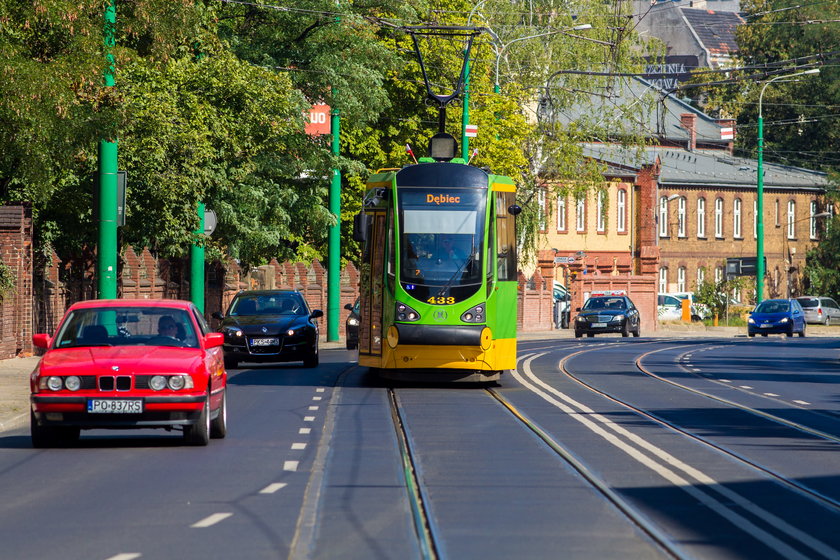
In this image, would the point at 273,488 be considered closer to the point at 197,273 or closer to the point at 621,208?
the point at 197,273

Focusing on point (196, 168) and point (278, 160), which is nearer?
point (196, 168)

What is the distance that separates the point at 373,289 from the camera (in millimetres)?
25109

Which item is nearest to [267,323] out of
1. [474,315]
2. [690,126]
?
[474,315]

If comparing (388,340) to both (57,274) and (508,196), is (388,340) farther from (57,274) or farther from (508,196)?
(57,274)

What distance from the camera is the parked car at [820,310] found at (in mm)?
82875

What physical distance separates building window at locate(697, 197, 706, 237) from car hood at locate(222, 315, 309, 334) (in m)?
69.5

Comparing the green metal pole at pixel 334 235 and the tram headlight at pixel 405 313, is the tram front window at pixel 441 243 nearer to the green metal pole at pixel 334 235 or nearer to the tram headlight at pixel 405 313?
the tram headlight at pixel 405 313

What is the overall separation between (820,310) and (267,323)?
57.8 metres

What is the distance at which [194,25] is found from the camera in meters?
24.5

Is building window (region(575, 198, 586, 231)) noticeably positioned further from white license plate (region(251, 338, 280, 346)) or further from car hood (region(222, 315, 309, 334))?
white license plate (region(251, 338, 280, 346))

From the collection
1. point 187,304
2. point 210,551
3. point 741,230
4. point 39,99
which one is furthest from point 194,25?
point 741,230

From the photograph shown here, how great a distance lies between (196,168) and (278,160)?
11.8 m

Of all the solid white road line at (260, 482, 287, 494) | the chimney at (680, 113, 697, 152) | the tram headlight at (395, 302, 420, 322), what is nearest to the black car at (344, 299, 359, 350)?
the tram headlight at (395, 302, 420, 322)

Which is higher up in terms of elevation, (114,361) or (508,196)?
(508,196)
